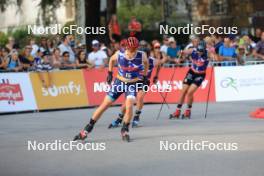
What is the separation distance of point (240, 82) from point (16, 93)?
22.9 feet

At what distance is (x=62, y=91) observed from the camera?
22234 mm

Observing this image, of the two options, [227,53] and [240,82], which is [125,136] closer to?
[240,82]

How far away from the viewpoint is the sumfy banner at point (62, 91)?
21.9 m

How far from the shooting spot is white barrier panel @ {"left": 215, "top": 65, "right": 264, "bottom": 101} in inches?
903

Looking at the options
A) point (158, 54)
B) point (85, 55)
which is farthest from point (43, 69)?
point (158, 54)

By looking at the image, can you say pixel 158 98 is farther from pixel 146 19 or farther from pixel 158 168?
pixel 146 19

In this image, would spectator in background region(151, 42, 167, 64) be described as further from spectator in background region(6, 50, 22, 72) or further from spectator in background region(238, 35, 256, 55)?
spectator in background region(6, 50, 22, 72)

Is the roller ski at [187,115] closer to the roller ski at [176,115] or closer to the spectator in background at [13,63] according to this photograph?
the roller ski at [176,115]

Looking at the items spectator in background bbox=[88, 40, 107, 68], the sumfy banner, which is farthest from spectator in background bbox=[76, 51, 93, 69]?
the sumfy banner

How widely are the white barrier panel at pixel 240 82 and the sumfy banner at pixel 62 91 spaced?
432cm

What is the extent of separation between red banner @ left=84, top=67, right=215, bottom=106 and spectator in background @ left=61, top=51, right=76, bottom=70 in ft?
1.86

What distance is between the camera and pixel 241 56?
2392 centimetres

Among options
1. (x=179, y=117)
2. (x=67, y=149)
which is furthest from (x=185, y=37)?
(x=67, y=149)

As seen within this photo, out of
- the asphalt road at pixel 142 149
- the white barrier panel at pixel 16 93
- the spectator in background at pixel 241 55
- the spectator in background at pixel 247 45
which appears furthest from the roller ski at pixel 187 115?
the spectator in background at pixel 247 45
